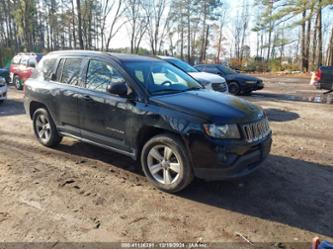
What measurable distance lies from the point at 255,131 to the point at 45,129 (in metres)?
3.99

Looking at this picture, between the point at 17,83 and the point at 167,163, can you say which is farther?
the point at 17,83

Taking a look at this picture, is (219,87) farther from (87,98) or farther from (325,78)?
(325,78)

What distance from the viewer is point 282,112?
32.1 ft

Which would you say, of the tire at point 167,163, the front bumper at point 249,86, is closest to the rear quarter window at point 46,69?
the tire at point 167,163

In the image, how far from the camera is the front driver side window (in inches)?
179

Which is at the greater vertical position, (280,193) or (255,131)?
(255,131)

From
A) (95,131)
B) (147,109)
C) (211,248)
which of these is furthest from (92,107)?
(211,248)

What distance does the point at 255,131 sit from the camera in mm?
3979

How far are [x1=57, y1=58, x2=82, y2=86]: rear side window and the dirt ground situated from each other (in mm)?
1343

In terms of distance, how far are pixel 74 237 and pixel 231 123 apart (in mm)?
2212

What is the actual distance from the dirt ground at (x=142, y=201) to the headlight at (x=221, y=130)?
0.89 m

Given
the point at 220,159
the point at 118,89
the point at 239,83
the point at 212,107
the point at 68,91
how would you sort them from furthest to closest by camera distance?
1. the point at 239,83
2. the point at 68,91
3. the point at 118,89
4. the point at 212,107
5. the point at 220,159

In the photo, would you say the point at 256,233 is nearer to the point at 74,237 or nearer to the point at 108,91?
the point at 74,237

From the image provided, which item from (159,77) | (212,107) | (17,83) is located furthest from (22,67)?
(212,107)
